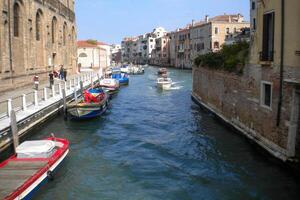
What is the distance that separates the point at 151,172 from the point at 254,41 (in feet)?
20.8

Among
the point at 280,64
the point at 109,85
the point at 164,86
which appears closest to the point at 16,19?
the point at 109,85

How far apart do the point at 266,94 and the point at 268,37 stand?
1972mm

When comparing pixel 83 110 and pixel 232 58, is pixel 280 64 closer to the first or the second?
pixel 232 58

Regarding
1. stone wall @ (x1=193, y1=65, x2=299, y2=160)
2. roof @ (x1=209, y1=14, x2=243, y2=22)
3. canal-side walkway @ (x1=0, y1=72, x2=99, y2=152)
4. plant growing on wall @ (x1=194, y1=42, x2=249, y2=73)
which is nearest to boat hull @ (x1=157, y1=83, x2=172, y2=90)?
plant growing on wall @ (x1=194, y1=42, x2=249, y2=73)

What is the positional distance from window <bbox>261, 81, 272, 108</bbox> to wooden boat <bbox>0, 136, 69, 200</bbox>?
6937 millimetres

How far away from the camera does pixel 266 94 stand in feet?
45.8

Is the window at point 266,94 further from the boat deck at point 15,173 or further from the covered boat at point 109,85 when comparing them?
the covered boat at point 109,85

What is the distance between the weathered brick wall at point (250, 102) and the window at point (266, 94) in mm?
174

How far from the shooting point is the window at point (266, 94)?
13587 mm

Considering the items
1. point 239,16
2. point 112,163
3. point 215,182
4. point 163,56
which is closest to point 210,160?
point 215,182

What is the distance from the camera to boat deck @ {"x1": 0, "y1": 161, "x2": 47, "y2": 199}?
9021mm

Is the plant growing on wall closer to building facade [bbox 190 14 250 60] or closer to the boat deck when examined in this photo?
the boat deck

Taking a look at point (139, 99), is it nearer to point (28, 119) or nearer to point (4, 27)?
point (4, 27)

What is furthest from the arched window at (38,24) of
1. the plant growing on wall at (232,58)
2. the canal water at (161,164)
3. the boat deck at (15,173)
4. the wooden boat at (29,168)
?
the boat deck at (15,173)
